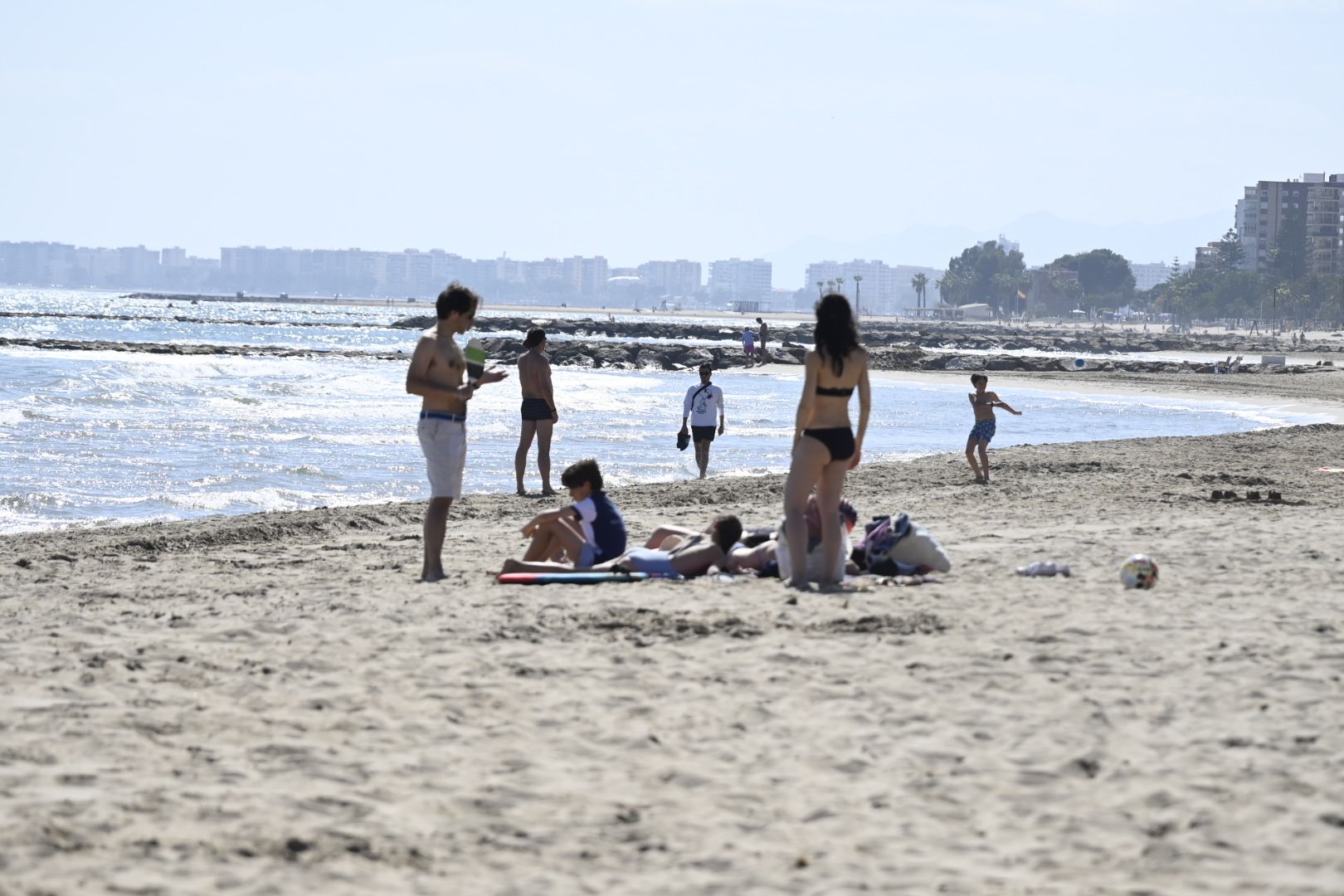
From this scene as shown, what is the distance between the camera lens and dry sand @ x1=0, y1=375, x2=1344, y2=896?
3.74 meters

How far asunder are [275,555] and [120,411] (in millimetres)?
17693

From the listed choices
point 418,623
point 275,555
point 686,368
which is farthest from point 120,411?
point 686,368

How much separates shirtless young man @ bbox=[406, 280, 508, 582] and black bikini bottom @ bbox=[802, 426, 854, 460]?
1650mm

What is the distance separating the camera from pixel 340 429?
74.6ft

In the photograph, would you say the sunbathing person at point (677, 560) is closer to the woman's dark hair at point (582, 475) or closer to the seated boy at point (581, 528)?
the seated boy at point (581, 528)

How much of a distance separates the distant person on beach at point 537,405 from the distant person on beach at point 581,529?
4.62 meters

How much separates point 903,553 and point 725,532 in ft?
3.08

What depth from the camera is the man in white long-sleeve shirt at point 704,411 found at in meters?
14.7

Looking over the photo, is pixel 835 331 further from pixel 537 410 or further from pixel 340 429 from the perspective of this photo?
pixel 340 429

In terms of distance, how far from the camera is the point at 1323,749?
4.57m

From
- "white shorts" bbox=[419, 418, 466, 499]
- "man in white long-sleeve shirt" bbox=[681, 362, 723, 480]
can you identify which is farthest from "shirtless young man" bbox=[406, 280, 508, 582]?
"man in white long-sleeve shirt" bbox=[681, 362, 723, 480]

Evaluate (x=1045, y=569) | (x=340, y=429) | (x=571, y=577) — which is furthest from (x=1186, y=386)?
(x=571, y=577)

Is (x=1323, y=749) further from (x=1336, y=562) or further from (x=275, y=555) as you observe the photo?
(x=275, y=555)

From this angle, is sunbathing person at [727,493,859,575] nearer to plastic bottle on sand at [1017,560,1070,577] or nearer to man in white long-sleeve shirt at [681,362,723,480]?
plastic bottle on sand at [1017,560,1070,577]
